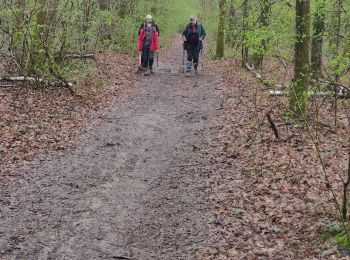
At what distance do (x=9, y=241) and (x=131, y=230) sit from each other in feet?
5.22

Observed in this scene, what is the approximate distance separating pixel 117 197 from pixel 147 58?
1131 centimetres

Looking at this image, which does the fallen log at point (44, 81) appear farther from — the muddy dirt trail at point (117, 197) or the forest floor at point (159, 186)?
the muddy dirt trail at point (117, 197)

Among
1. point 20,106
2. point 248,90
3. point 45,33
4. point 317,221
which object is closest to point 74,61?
point 45,33

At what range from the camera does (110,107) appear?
1257 cm

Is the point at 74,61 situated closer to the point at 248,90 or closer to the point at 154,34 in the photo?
the point at 154,34

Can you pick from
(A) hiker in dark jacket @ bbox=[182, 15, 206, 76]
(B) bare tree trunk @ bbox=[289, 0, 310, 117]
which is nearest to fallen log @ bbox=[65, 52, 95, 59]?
(A) hiker in dark jacket @ bbox=[182, 15, 206, 76]

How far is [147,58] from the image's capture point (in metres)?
17.6

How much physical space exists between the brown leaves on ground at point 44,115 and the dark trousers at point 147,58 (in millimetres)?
2274

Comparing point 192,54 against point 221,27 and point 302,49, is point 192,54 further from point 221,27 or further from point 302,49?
point 302,49

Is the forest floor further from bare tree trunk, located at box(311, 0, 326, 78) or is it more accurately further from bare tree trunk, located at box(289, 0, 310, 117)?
bare tree trunk, located at box(311, 0, 326, 78)

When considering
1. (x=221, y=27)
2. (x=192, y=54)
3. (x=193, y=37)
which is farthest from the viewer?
(x=221, y=27)

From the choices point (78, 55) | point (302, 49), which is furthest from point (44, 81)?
point (302, 49)

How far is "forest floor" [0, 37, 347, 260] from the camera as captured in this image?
564 centimetres

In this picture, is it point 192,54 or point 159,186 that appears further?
point 192,54
